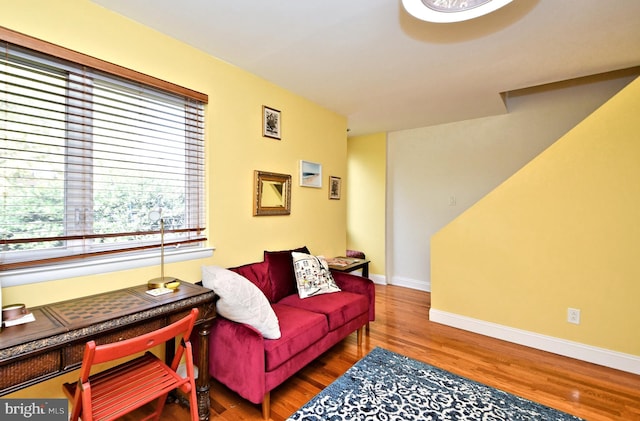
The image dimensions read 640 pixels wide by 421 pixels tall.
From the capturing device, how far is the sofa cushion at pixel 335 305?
2338 mm

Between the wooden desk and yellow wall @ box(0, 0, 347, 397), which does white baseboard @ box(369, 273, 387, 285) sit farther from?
the wooden desk

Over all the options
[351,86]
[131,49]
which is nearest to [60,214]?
[131,49]

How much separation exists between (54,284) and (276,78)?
220 cm

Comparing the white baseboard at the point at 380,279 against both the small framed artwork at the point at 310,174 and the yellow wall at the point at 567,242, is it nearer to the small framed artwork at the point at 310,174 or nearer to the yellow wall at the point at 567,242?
the yellow wall at the point at 567,242

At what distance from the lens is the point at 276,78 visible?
2.74 m

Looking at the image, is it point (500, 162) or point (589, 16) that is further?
point (500, 162)

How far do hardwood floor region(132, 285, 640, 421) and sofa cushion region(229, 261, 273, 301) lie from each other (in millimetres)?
694

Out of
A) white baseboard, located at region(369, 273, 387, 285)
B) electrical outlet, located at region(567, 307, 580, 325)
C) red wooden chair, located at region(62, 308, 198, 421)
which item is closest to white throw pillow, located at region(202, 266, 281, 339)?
red wooden chair, located at region(62, 308, 198, 421)

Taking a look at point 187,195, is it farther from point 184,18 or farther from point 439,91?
point 439,91

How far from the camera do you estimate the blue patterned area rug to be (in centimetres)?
181

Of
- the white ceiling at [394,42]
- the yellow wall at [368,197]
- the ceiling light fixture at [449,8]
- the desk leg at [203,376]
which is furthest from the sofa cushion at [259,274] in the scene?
the yellow wall at [368,197]

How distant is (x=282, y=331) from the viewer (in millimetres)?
1917

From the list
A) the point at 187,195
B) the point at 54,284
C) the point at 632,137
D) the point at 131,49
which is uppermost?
the point at 131,49

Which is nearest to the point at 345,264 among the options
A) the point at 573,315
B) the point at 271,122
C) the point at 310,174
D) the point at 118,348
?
the point at 310,174
